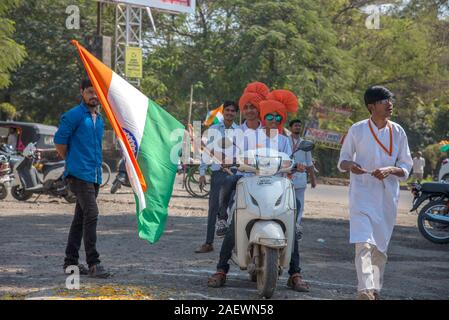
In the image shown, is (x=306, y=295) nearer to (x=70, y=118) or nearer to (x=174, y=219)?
(x=70, y=118)

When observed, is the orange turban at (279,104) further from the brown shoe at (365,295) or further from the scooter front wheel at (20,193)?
the scooter front wheel at (20,193)

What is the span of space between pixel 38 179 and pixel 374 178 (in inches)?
451

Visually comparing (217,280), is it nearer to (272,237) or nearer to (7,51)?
(272,237)

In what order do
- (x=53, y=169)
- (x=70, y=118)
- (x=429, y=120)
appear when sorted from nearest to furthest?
(x=70, y=118), (x=53, y=169), (x=429, y=120)

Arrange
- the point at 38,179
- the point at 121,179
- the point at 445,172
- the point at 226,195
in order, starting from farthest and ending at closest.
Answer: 1. the point at 121,179
2. the point at 445,172
3. the point at 38,179
4. the point at 226,195

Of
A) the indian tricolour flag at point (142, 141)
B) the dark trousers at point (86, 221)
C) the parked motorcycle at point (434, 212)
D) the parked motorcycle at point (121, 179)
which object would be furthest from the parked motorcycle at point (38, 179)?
the dark trousers at point (86, 221)

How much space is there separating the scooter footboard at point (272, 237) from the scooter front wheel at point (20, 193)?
11.2 metres

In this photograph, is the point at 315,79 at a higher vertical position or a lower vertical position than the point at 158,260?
higher

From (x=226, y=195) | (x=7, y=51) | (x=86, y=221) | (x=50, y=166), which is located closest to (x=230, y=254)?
(x=226, y=195)

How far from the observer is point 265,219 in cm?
743

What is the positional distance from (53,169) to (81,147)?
9.53 metres

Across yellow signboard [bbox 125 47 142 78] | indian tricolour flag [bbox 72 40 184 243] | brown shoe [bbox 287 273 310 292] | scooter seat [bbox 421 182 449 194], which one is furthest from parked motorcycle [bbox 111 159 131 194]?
brown shoe [bbox 287 273 310 292]

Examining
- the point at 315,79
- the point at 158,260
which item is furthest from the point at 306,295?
the point at 315,79

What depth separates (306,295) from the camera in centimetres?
765
